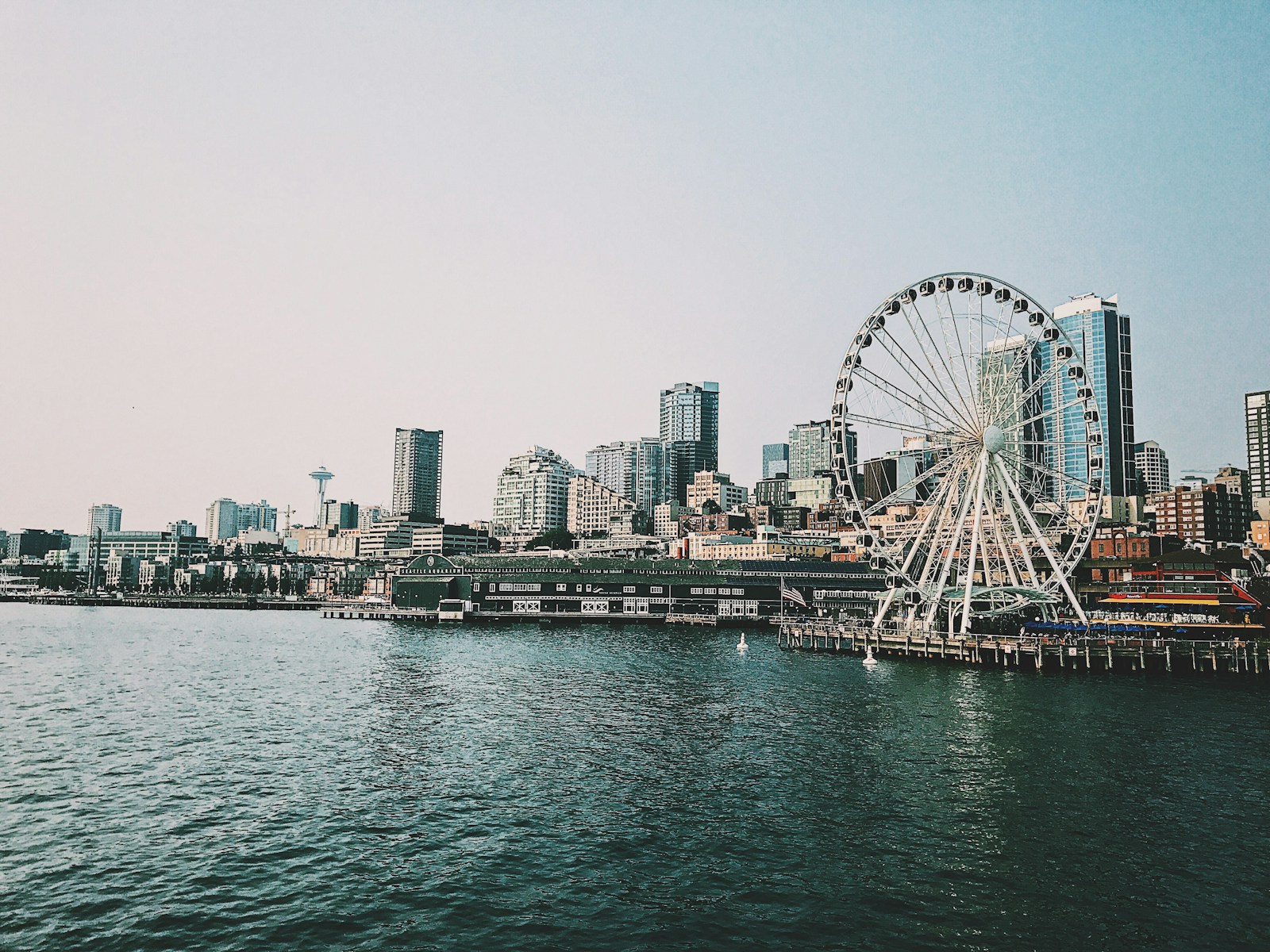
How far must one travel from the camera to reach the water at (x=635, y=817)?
27094 millimetres

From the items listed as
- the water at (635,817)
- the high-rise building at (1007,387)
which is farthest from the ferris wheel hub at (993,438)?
the water at (635,817)

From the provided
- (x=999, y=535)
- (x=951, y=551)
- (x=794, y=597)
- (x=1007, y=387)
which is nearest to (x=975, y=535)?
(x=951, y=551)

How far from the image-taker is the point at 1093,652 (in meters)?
83.1

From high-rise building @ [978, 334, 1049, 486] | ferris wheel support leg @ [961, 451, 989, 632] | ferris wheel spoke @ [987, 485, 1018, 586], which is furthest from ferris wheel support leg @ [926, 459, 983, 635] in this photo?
high-rise building @ [978, 334, 1049, 486]

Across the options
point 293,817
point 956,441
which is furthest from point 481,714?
point 956,441

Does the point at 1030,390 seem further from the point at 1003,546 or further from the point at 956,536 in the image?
the point at 1003,546

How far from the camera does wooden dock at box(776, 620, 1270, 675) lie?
262 ft

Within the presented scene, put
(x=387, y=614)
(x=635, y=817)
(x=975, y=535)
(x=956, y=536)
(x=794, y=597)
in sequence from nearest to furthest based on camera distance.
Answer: (x=635, y=817), (x=975, y=535), (x=956, y=536), (x=794, y=597), (x=387, y=614)

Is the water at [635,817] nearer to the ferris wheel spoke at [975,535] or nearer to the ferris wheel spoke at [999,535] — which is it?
the ferris wheel spoke at [975,535]

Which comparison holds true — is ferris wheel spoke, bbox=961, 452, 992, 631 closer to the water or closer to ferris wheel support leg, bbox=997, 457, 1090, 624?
ferris wheel support leg, bbox=997, 457, 1090, 624

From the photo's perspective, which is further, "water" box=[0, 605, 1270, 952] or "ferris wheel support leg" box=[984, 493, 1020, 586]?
"ferris wheel support leg" box=[984, 493, 1020, 586]

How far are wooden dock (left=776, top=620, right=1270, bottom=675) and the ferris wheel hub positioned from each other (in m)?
18.6

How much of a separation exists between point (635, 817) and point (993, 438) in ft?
212

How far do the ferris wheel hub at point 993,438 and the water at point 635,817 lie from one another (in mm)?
25455
